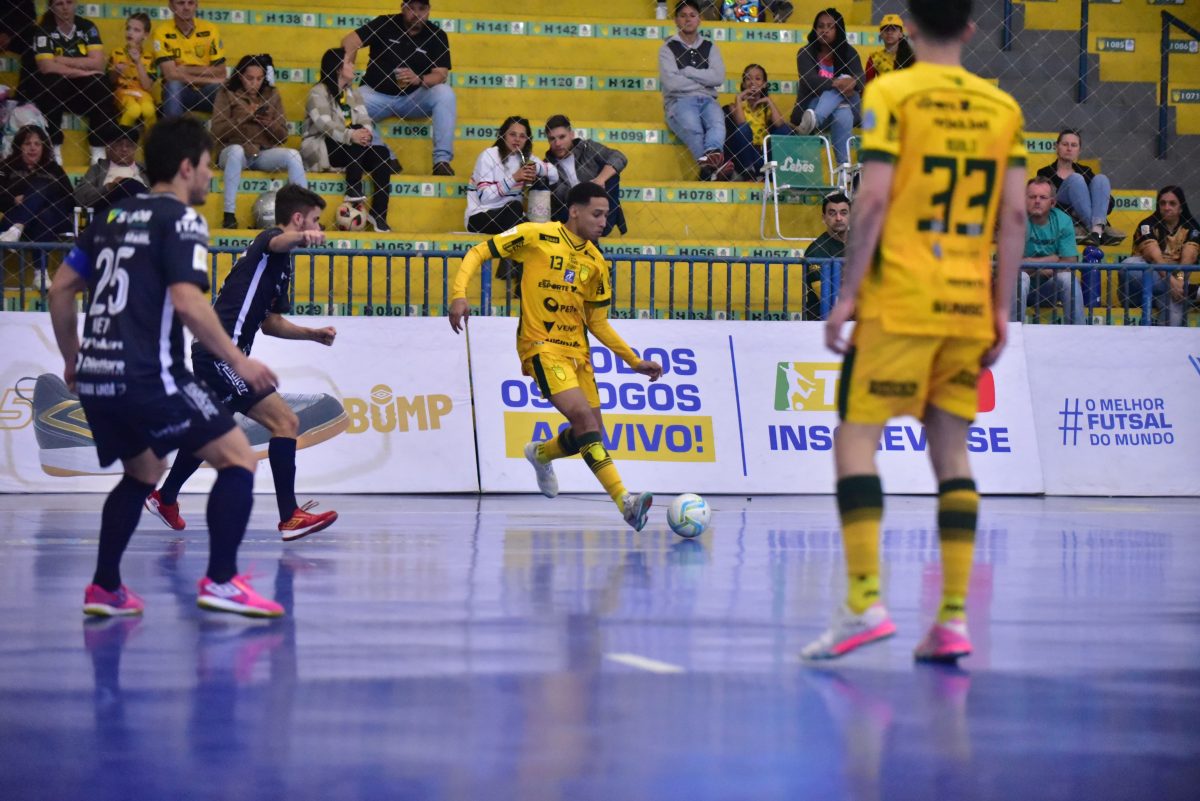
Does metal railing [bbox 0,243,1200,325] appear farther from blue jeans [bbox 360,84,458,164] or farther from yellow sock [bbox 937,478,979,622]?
yellow sock [bbox 937,478,979,622]

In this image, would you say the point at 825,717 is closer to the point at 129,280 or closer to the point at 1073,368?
the point at 129,280

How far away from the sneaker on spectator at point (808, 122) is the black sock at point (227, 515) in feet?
41.1

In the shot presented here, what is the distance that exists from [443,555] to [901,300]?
4.11 metres

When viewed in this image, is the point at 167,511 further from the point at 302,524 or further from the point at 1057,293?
Answer: the point at 1057,293

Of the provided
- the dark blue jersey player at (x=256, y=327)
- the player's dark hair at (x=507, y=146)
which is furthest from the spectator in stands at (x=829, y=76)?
the dark blue jersey player at (x=256, y=327)

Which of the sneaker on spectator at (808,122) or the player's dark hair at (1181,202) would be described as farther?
the sneaker on spectator at (808,122)

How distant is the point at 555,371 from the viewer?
10281 mm

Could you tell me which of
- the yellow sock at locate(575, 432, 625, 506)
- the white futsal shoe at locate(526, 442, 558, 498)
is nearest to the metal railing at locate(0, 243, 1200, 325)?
the white futsal shoe at locate(526, 442, 558, 498)

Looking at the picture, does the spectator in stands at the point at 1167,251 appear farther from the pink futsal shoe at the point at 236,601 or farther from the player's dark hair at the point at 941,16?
the pink futsal shoe at the point at 236,601

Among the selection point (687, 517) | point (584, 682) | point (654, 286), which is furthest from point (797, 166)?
point (584, 682)

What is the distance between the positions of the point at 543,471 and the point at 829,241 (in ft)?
16.7

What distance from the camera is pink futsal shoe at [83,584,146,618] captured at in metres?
6.17

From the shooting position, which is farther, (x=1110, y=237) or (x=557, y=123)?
(x=1110, y=237)

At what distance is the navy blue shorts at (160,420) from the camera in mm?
5898
